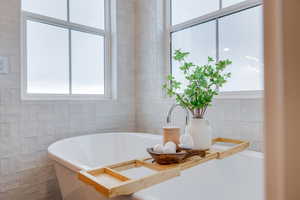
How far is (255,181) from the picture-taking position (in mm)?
1275

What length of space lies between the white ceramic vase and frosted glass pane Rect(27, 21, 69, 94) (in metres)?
1.43

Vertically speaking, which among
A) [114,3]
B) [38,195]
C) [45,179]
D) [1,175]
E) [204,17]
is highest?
[114,3]

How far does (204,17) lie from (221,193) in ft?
5.05

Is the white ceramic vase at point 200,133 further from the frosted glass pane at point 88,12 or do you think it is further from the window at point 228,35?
the frosted glass pane at point 88,12

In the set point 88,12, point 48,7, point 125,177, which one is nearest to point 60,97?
point 48,7

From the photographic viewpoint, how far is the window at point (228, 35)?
168cm

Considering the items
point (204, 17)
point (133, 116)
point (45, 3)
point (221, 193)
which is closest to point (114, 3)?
point (45, 3)

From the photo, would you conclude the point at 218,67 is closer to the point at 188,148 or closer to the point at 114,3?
the point at 188,148

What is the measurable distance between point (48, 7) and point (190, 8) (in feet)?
4.61

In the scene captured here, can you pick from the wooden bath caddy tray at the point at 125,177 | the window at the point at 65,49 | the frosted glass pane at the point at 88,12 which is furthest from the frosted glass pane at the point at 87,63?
the wooden bath caddy tray at the point at 125,177

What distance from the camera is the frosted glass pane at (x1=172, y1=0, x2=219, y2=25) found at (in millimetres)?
1985

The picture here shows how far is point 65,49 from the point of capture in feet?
7.02

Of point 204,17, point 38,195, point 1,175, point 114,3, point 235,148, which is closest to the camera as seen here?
point 235,148

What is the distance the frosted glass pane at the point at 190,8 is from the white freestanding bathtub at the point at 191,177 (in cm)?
128
